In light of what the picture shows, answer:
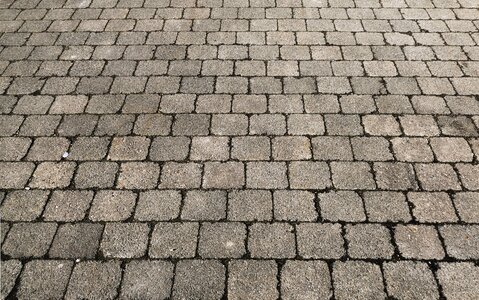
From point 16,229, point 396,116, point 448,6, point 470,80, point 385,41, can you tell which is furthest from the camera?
point 448,6

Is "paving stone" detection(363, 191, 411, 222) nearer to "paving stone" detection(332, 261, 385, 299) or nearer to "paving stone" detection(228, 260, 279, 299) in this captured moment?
"paving stone" detection(332, 261, 385, 299)

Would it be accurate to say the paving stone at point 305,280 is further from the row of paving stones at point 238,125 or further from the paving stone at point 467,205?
the row of paving stones at point 238,125

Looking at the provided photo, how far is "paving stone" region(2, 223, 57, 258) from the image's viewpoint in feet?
10.9

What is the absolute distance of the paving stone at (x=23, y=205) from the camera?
3.55m

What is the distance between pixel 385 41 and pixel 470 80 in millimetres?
1150

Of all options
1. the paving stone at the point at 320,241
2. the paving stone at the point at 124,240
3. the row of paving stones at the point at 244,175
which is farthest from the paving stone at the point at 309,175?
the paving stone at the point at 124,240

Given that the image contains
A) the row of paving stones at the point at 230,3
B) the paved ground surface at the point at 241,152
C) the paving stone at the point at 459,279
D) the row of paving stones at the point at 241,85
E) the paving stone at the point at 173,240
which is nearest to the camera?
the paving stone at the point at 459,279

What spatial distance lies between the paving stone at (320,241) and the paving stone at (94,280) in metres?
1.41

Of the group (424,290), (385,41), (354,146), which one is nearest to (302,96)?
(354,146)

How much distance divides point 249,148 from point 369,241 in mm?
1416

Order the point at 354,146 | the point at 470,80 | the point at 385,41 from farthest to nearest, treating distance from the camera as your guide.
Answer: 1. the point at 385,41
2. the point at 470,80
3. the point at 354,146

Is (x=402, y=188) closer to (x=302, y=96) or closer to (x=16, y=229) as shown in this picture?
(x=302, y=96)

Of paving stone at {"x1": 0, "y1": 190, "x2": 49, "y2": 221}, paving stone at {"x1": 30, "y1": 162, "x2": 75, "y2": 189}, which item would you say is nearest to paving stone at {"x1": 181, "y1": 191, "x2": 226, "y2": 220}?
paving stone at {"x1": 30, "y1": 162, "x2": 75, "y2": 189}

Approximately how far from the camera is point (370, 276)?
3.12m
